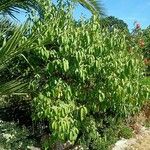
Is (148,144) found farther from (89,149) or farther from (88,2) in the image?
(88,2)

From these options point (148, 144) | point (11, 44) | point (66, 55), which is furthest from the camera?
point (148, 144)

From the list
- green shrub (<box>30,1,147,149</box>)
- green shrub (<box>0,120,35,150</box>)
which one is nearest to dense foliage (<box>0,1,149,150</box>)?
green shrub (<box>30,1,147,149</box>)

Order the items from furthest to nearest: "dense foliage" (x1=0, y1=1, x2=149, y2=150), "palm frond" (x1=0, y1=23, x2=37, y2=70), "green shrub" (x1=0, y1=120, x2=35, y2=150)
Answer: "green shrub" (x1=0, y1=120, x2=35, y2=150) < "dense foliage" (x1=0, y1=1, x2=149, y2=150) < "palm frond" (x1=0, y1=23, x2=37, y2=70)

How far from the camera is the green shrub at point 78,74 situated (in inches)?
321

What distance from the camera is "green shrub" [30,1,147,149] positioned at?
8.16 m

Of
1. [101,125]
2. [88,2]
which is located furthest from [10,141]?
[88,2]

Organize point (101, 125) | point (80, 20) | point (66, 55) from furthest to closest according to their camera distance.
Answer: point (101, 125) → point (80, 20) → point (66, 55)

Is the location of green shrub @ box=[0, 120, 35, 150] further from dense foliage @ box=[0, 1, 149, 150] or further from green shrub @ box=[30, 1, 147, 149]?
green shrub @ box=[30, 1, 147, 149]

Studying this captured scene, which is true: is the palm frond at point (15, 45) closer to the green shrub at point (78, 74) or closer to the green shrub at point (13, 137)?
the green shrub at point (78, 74)

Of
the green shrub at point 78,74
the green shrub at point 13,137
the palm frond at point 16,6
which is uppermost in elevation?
the palm frond at point 16,6

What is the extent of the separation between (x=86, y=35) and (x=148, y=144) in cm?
496

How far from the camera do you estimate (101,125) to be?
10289mm

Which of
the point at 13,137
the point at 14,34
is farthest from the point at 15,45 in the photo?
the point at 13,137

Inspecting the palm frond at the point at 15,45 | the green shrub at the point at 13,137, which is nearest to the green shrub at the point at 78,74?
the palm frond at the point at 15,45
